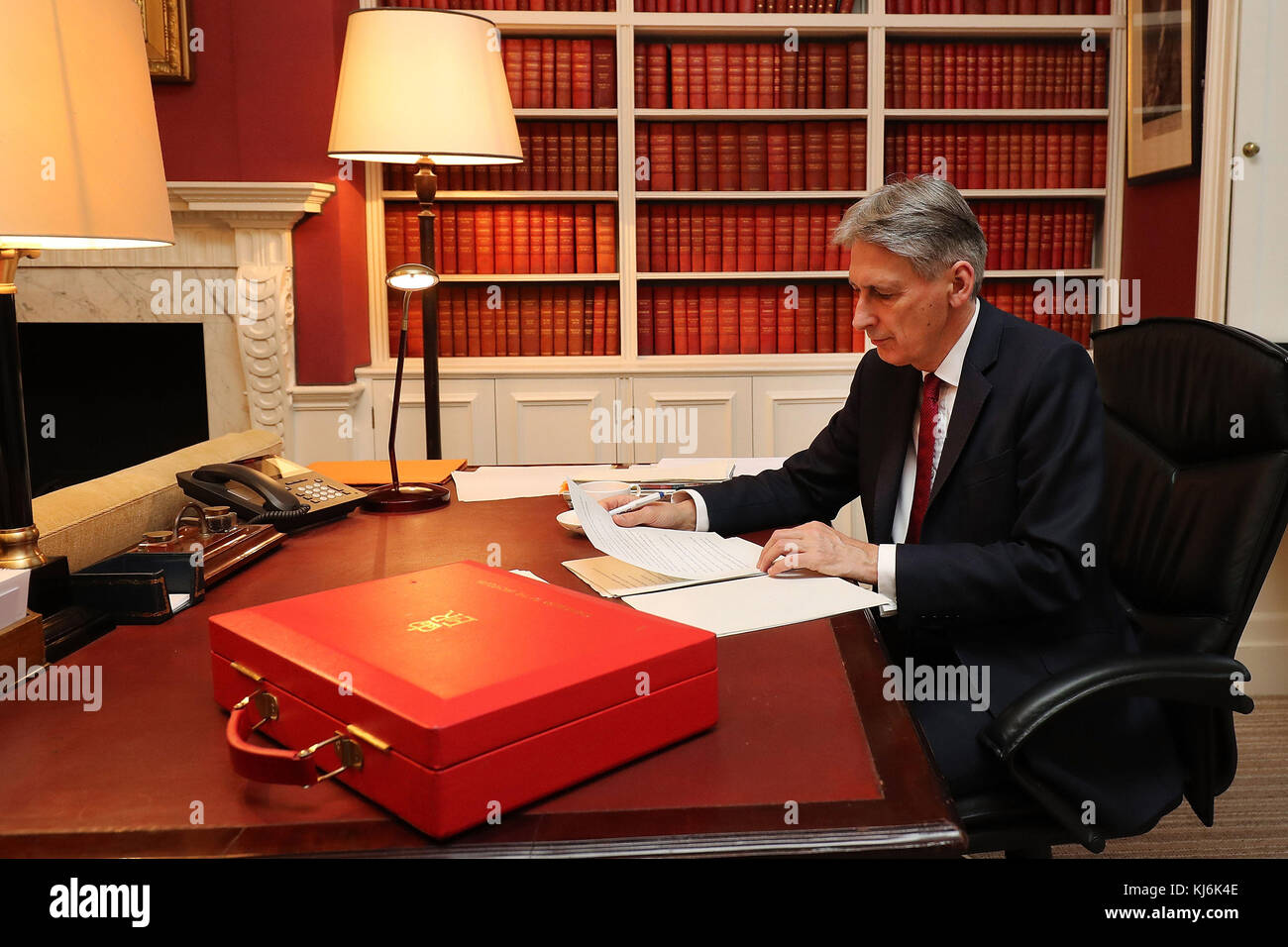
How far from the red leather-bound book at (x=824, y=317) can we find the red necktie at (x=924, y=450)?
7.33 feet

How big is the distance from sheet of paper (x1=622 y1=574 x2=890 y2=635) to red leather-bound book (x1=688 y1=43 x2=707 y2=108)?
2.74m

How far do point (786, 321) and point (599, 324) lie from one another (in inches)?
26.9

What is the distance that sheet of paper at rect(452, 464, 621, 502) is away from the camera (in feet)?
6.10

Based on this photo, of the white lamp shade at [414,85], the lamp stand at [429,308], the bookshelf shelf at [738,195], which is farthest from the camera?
the bookshelf shelf at [738,195]

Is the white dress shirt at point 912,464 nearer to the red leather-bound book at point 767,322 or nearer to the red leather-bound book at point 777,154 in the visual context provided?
the red leather-bound book at point 767,322

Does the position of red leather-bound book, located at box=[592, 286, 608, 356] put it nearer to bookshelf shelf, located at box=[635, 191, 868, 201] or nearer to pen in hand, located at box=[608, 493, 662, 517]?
Answer: bookshelf shelf, located at box=[635, 191, 868, 201]

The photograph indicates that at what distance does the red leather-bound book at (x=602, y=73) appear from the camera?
3576mm

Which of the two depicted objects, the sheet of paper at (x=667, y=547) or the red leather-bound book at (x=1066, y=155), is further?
the red leather-bound book at (x=1066, y=155)

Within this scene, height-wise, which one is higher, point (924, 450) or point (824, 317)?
point (824, 317)

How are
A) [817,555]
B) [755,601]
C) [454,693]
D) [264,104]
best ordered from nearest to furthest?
[454,693] → [755,601] → [817,555] → [264,104]

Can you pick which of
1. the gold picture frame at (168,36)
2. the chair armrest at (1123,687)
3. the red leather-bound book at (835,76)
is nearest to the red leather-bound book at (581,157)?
the red leather-bound book at (835,76)

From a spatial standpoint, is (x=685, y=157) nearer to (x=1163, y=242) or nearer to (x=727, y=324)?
(x=727, y=324)

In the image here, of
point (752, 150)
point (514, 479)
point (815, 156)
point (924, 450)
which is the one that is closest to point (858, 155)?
point (815, 156)

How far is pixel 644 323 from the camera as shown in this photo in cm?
372
